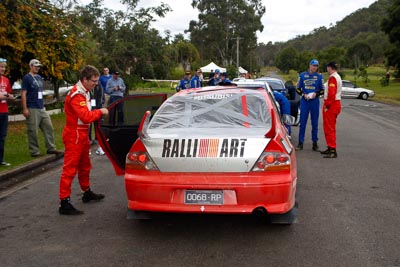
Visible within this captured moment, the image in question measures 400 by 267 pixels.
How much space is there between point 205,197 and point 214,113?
1.22m

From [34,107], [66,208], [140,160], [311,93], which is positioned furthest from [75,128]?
[311,93]

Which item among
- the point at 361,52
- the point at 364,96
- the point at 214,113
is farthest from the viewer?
the point at 361,52

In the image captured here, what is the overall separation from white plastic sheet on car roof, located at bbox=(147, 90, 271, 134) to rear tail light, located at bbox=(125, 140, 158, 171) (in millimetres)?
337

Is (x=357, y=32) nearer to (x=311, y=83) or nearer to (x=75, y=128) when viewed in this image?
(x=311, y=83)

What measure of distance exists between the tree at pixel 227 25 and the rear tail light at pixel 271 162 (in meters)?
66.8

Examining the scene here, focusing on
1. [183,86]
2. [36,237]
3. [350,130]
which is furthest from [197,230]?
[183,86]

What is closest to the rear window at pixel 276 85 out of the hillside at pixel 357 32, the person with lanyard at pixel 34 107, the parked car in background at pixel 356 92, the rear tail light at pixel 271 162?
the person with lanyard at pixel 34 107

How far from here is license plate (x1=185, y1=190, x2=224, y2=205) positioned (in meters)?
4.28

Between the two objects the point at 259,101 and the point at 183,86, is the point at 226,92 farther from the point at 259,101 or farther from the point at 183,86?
the point at 183,86

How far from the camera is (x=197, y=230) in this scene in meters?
4.78

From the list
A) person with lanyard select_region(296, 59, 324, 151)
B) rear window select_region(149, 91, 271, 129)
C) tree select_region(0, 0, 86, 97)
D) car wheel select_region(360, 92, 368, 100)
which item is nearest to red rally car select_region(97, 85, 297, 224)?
rear window select_region(149, 91, 271, 129)

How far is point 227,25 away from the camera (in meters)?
70.7

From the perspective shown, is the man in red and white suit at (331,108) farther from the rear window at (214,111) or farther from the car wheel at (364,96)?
the car wheel at (364,96)

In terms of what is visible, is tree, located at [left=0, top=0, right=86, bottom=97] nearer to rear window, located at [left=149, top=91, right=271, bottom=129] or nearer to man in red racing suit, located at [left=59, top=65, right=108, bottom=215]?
man in red racing suit, located at [left=59, top=65, right=108, bottom=215]
